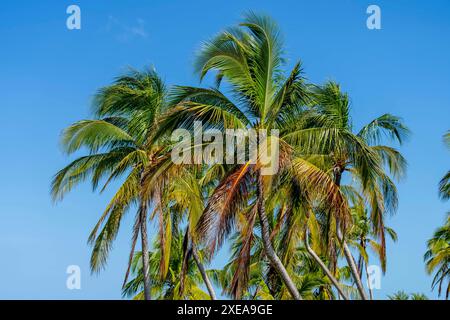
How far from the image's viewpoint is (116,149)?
21.2 metres

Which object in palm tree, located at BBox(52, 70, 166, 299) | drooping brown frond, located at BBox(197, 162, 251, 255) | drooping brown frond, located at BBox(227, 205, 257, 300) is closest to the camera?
drooping brown frond, located at BBox(197, 162, 251, 255)

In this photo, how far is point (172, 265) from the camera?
108 feet

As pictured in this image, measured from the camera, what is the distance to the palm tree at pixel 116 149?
20344 mm

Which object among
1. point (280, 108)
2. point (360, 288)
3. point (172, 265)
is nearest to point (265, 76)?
point (280, 108)

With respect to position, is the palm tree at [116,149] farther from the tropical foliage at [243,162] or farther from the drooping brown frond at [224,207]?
the drooping brown frond at [224,207]

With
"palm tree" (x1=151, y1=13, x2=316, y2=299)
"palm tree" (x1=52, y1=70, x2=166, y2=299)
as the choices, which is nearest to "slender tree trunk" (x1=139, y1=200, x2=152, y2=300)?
"palm tree" (x1=52, y1=70, x2=166, y2=299)

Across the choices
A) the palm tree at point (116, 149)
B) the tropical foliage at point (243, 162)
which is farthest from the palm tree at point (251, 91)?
the palm tree at point (116, 149)

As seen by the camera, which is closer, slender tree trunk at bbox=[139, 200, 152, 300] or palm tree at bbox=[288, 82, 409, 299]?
palm tree at bbox=[288, 82, 409, 299]

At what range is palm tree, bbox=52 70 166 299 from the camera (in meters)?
20.3

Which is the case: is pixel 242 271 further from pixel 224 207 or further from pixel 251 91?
pixel 251 91

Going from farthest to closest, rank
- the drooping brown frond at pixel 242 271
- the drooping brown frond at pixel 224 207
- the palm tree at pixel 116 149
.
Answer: the palm tree at pixel 116 149, the drooping brown frond at pixel 242 271, the drooping brown frond at pixel 224 207

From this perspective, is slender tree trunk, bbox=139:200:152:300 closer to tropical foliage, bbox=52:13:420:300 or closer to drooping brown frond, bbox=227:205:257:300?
tropical foliage, bbox=52:13:420:300
